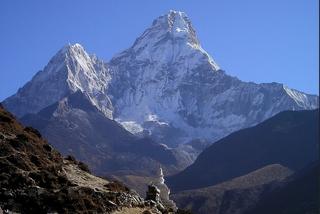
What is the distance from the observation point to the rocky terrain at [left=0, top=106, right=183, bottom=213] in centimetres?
5188

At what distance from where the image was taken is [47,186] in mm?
54844

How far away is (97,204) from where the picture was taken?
55125 mm

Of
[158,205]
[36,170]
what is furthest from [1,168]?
[158,205]

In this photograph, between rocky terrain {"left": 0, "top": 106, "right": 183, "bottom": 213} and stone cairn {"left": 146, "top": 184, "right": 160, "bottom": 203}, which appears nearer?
rocky terrain {"left": 0, "top": 106, "right": 183, "bottom": 213}

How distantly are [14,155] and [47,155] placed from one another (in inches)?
302

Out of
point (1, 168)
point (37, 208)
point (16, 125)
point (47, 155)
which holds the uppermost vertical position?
point (16, 125)

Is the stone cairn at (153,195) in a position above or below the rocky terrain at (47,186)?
above

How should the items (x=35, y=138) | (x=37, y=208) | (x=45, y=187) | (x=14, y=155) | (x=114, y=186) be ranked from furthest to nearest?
(x=35, y=138)
(x=114, y=186)
(x=14, y=155)
(x=45, y=187)
(x=37, y=208)

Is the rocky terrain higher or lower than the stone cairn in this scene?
lower

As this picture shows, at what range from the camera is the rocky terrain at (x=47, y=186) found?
2042 inches

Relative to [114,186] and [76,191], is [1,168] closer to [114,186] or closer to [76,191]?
[76,191]

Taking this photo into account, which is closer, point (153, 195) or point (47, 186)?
point (47, 186)

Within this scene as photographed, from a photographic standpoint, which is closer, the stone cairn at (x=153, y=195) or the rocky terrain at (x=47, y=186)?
the rocky terrain at (x=47, y=186)

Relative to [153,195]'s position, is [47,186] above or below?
below
